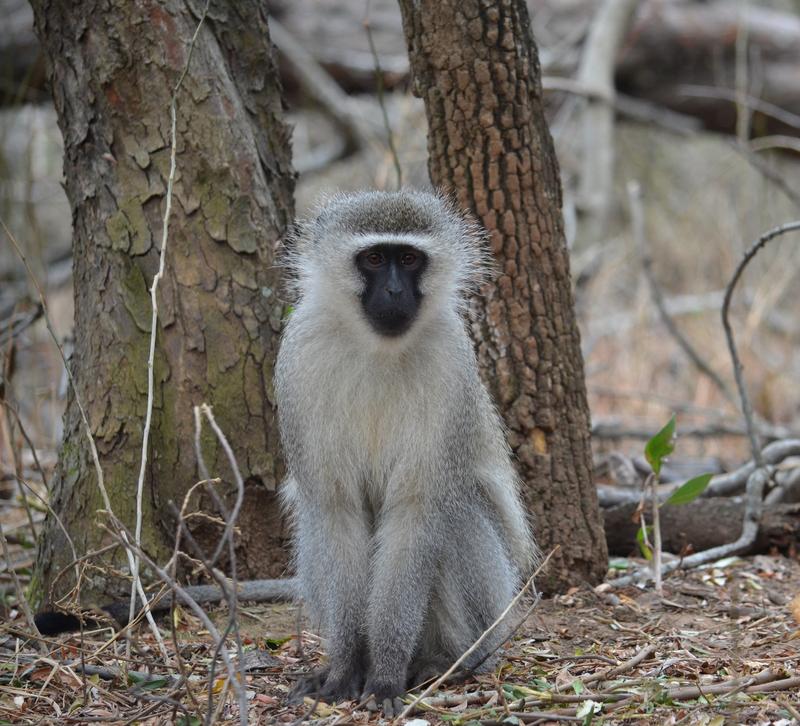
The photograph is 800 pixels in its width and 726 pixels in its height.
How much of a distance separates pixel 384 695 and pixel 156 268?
218 cm

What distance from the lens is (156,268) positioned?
4496mm

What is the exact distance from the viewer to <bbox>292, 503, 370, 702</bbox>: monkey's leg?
3631mm

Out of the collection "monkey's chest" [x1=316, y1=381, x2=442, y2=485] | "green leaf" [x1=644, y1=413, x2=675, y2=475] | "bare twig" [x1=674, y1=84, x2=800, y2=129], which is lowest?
"green leaf" [x1=644, y1=413, x2=675, y2=475]

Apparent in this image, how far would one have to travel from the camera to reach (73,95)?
4523 mm

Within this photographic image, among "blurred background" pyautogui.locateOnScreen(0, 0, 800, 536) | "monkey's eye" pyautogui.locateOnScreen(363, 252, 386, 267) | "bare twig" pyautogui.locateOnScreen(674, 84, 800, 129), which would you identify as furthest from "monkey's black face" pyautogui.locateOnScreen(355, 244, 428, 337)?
"bare twig" pyautogui.locateOnScreen(674, 84, 800, 129)

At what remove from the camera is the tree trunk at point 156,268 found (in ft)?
14.5

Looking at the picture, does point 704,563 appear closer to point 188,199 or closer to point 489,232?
point 489,232

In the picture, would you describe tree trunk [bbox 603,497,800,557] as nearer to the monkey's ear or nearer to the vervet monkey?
the vervet monkey

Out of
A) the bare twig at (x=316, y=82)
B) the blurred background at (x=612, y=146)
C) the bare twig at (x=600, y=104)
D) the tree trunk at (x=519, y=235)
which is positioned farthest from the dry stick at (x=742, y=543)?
the bare twig at (x=316, y=82)

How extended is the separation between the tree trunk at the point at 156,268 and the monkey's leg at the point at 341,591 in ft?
2.97

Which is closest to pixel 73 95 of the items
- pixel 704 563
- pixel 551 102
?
pixel 704 563

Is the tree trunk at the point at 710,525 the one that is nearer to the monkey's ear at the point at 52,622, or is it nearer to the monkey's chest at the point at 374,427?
the monkey's chest at the point at 374,427

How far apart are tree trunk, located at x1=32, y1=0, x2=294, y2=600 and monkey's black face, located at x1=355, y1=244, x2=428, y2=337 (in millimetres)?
1066

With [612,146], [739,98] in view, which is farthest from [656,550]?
[612,146]
